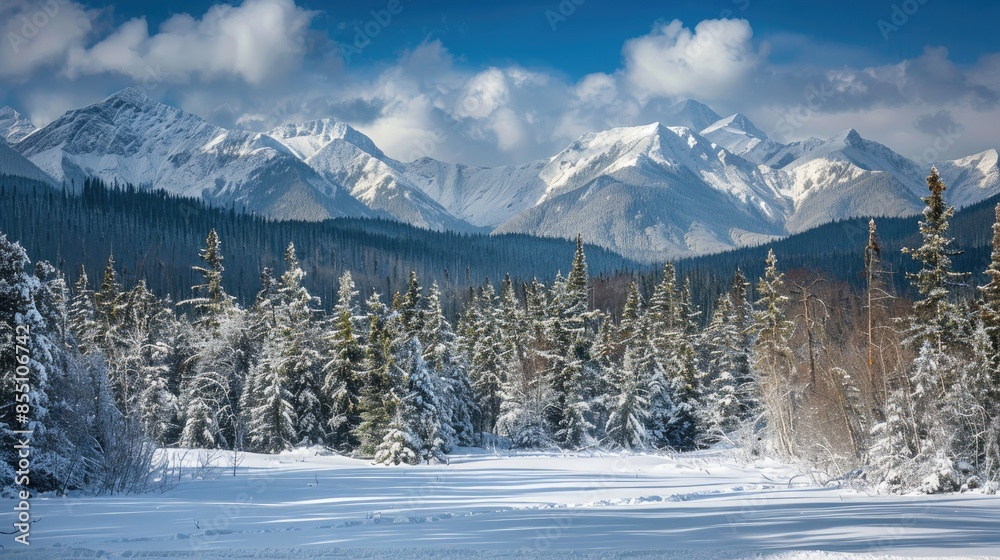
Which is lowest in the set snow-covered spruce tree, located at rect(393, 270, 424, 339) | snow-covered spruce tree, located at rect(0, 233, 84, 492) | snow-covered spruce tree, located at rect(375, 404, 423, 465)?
snow-covered spruce tree, located at rect(375, 404, 423, 465)

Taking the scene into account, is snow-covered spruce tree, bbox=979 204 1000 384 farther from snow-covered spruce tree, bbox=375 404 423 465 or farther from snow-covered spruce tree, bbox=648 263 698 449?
snow-covered spruce tree, bbox=648 263 698 449

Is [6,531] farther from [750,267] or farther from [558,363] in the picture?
[750,267]

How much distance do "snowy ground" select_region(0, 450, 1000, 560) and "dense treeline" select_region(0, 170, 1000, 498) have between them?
244 centimetres

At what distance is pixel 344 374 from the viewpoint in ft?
119

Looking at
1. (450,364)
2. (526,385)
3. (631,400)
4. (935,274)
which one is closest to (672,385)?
(631,400)

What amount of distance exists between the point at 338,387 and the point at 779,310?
24.2 meters

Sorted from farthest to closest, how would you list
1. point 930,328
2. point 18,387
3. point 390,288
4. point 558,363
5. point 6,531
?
point 390,288, point 558,363, point 930,328, point 18,387, point 6,531

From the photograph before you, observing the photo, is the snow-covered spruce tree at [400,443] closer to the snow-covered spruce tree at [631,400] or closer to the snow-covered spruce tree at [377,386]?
the snow-covered spruce tree at [377,386]

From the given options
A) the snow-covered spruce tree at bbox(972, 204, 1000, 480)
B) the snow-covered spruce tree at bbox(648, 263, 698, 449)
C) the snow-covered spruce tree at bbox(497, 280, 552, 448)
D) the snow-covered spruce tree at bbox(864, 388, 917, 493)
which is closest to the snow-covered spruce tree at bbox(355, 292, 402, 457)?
the snow-covered spruce tree at bbox(497, 280, 552, 448)

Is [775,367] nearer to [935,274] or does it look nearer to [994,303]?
[935,274]

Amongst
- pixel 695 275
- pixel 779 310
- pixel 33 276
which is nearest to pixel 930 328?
pixel 779 310

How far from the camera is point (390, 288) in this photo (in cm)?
18662

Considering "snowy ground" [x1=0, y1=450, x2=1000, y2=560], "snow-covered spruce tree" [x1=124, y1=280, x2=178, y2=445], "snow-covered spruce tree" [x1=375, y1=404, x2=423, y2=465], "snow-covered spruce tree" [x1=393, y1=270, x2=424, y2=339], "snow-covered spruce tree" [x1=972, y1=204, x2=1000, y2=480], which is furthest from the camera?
"snow-covered spruce tree" [x1=393, y1=270, x2=424, y2=339]

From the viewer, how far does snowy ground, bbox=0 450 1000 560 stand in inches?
408
